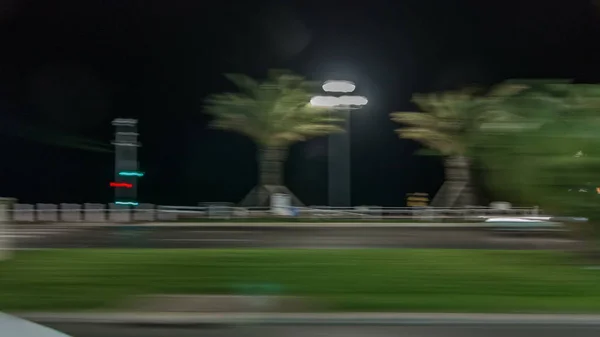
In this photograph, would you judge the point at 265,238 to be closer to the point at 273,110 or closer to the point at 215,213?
the point at 215,213

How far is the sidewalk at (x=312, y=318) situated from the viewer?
877 cm

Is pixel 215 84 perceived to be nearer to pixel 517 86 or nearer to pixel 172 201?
pixel 172 201

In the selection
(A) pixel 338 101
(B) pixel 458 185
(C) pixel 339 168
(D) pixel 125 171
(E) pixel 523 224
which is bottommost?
(E) pixel 523 224

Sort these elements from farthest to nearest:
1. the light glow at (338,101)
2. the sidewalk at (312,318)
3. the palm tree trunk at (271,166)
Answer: the palm tree trunk at (271,166)
the light glow at (338,101)
the sidewalk at (312,318)

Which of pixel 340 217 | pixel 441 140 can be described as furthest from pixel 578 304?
pixel 441 140

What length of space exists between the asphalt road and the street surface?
19.2ft

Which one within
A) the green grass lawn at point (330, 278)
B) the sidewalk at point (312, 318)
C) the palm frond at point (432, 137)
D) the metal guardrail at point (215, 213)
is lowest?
the sidewalk at point (312, 318)

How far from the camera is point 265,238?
20.5 meters

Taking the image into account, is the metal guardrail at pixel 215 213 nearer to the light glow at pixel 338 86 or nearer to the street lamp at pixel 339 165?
the street lamp at pixel 339 165

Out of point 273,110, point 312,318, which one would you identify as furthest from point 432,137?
point 312,318

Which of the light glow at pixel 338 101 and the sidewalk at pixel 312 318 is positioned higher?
the light glow at pixel 338 101

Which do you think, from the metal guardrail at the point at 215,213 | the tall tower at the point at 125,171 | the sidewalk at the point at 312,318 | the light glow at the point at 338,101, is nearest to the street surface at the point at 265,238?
the metal guardrail at the point at 215,213

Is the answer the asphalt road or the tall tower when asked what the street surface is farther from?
the tall tower

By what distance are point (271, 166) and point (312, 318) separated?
2839 centimetres
